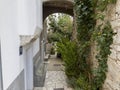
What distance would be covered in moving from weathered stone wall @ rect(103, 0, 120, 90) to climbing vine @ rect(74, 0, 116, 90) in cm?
13

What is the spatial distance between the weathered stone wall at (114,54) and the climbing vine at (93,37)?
0.42ft

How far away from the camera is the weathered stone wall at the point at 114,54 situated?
314 cm

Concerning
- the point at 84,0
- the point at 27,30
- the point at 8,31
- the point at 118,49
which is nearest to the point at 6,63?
the point at 8,31

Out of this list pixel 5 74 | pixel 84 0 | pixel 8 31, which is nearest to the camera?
pixel 5 74

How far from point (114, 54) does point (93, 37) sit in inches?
41.7

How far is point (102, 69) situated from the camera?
12.7 ft

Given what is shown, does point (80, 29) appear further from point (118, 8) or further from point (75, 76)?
point (118, 8)

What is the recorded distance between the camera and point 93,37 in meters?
4.32

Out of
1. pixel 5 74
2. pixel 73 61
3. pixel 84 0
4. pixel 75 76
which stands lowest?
pixel 75 76

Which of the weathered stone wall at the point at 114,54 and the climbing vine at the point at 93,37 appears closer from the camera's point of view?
the weathered stone wall at the point at 114,54

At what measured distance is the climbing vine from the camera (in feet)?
11.9

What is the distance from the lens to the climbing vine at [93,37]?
3.63m

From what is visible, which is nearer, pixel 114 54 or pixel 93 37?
pixel 114 54

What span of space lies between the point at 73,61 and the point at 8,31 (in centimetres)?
377
